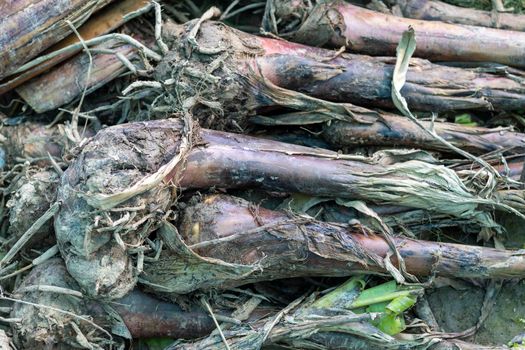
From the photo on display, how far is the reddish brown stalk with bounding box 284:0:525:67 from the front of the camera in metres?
2.96

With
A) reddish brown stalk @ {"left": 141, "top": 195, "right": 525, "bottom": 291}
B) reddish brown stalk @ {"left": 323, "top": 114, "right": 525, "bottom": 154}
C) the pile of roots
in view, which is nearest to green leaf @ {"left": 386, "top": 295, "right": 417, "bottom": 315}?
the pile of roots

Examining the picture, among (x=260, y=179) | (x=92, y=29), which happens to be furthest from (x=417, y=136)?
(x=92, y=29)

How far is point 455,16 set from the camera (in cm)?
315

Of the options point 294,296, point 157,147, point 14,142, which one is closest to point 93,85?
point 14,142

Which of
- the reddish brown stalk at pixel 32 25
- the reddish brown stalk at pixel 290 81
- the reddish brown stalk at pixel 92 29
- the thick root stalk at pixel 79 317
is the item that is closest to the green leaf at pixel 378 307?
the thick root stalk at pixel 79 317

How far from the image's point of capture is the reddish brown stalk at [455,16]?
10.3 feet

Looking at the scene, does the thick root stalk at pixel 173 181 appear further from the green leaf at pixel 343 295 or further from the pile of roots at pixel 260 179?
the green leaf at pixel 343 295

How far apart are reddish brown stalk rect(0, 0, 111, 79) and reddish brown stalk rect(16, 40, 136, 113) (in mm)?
136

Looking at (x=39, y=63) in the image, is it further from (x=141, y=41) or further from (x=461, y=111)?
(x=461, y=111)

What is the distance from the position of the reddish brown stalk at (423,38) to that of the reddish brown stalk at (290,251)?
854mm

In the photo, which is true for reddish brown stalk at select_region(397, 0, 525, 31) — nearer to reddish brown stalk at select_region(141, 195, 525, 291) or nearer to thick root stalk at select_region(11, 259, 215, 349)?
reddish brown stalk at select_region(141, 195, 525, 291)

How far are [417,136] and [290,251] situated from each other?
745 millimetres

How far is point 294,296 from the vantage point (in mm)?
2818

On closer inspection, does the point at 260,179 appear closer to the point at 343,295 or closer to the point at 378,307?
the point at 343,295
